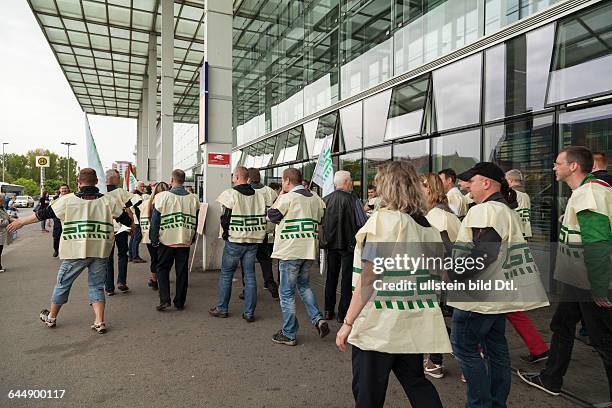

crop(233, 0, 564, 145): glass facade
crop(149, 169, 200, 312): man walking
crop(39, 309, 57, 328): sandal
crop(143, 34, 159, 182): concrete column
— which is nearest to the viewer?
crop(39, 309, 57, 328): sandal

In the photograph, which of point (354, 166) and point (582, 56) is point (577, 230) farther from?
point (354, 166)

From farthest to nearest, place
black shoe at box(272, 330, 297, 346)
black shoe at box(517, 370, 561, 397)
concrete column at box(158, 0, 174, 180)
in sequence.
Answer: concrete column at box(158, 0, 174, 180) → black shoe at box(272, 330, 297, 346) → black shoe at box(517, 370, 561, 397)

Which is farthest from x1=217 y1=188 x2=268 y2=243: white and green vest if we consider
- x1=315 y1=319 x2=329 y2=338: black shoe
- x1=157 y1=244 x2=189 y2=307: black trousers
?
x1=315 y1=319 x2=329 y2=338: black shoe

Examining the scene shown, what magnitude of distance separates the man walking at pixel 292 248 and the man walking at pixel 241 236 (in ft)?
2.54

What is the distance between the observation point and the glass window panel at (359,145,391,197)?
10.3 m

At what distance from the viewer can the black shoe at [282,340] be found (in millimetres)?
4539

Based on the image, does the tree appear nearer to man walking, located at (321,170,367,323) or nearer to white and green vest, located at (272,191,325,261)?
man walking, located at (321,170,367,323)

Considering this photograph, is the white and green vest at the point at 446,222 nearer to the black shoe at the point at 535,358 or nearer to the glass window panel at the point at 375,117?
the black shoe at the point at 535,358

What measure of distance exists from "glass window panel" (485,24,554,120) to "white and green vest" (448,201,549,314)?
4831 mm

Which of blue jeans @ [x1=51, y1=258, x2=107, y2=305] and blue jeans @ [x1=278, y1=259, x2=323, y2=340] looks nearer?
blue jeans @ [x1=278, y1=259, x2=323, y2=340]

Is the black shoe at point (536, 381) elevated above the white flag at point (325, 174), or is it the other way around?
the white flag at point (325, 174)

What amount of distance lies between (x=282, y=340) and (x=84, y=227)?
2.78m

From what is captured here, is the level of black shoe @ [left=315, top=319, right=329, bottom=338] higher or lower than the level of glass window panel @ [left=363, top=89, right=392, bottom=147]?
lower

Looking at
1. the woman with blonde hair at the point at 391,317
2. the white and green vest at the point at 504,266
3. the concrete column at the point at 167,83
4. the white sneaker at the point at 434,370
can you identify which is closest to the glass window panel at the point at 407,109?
the white sneaker at the point at 434,370
